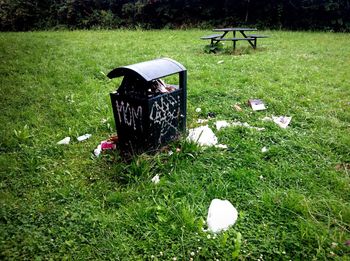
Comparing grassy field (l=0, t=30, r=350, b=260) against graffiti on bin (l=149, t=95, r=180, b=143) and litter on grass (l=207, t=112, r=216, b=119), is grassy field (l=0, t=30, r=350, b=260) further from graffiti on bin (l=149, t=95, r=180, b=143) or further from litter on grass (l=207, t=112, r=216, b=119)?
graffiti on bin (l=149, t=95, r=180, b=143)

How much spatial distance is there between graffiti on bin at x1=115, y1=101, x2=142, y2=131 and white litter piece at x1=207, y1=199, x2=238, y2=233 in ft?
3.81

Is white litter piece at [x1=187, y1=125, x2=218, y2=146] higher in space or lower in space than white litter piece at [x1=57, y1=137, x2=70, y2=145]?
higher

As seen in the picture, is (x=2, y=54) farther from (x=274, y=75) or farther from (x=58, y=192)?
(x=274, y=75)

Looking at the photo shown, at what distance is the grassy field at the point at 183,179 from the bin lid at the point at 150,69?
0.84m

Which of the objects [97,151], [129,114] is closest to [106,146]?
[97,151]

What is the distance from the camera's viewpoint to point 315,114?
425cm

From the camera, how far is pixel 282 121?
4.05m

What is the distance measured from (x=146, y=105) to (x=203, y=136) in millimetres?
1041

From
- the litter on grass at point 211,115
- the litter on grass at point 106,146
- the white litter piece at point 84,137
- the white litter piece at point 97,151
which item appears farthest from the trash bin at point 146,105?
the litter on grass at point 211,115

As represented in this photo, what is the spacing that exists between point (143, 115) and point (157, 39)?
8.41 metres

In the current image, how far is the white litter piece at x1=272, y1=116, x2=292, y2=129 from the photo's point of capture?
395 centimetres

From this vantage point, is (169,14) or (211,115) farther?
(169,14)

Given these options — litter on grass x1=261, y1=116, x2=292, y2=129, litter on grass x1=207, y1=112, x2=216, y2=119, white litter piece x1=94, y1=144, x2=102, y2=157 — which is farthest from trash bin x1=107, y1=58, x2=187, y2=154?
litter on grass x1=261, y1=116, x2=292, y2=129

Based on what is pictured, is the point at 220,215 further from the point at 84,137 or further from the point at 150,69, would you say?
the point at 84,137
